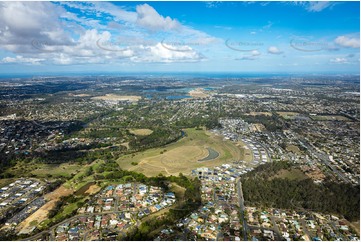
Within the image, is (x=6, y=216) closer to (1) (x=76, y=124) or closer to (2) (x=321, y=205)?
(2) (x=321, y=205)

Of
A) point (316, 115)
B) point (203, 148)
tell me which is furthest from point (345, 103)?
point (203, 148)

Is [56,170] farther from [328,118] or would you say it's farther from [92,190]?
[328,118]

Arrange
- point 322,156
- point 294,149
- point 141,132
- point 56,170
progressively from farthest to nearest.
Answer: point 141,132 → point 294,149 → point 322,156 → point 56,170

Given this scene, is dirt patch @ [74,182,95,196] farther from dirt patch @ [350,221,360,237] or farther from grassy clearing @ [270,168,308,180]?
dirt patch @ [350,221,360,237]

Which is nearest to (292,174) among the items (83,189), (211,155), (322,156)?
(322,156)

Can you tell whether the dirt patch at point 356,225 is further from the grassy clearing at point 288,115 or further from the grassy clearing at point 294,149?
the grassy clearing at point 288,115

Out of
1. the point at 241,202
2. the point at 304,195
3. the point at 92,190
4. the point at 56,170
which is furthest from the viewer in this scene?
the point at 56,170

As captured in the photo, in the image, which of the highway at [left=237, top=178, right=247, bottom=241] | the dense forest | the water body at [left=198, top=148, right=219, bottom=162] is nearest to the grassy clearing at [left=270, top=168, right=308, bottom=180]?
the dense forest
